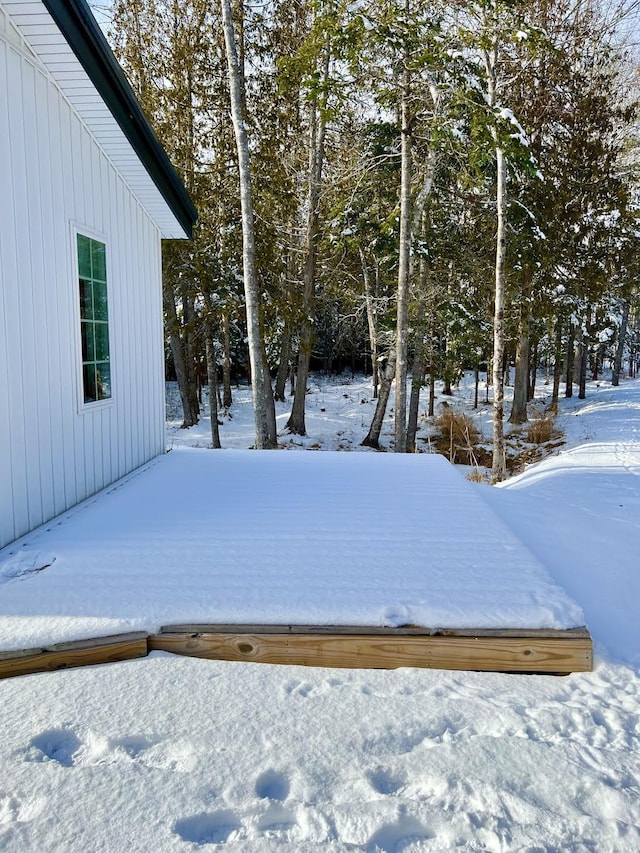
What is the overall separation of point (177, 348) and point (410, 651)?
13755mm

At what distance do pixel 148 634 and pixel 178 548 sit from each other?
943mm

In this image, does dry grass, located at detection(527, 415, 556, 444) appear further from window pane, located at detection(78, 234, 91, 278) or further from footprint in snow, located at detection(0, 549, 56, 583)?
footprint in snow, located at detection(0, 549, 56, 583)

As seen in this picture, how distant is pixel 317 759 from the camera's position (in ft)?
6.41

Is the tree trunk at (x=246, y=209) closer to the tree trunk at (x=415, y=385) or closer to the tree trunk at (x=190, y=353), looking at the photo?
A: the tree trunk at (x=415, y=385)

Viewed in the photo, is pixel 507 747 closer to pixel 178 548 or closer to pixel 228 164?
pixel 178 548

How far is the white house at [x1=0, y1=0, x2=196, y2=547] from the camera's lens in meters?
3.64

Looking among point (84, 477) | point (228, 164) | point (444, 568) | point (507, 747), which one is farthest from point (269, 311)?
point (507, 747)

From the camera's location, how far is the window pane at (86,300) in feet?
15.3

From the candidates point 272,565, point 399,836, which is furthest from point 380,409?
point 399,836

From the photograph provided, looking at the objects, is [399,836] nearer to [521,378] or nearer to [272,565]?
[272,565]

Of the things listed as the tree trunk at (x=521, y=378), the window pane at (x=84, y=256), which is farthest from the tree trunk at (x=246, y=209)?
Answer: the tree trunk at (x=521, y=378)

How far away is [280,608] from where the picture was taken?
270cm

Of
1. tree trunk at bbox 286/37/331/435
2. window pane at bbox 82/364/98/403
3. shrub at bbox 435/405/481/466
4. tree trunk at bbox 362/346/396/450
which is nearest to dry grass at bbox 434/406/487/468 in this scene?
shrub at bbox 435/405/481/466

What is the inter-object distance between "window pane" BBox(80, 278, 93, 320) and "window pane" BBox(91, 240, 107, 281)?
15 centimetres
